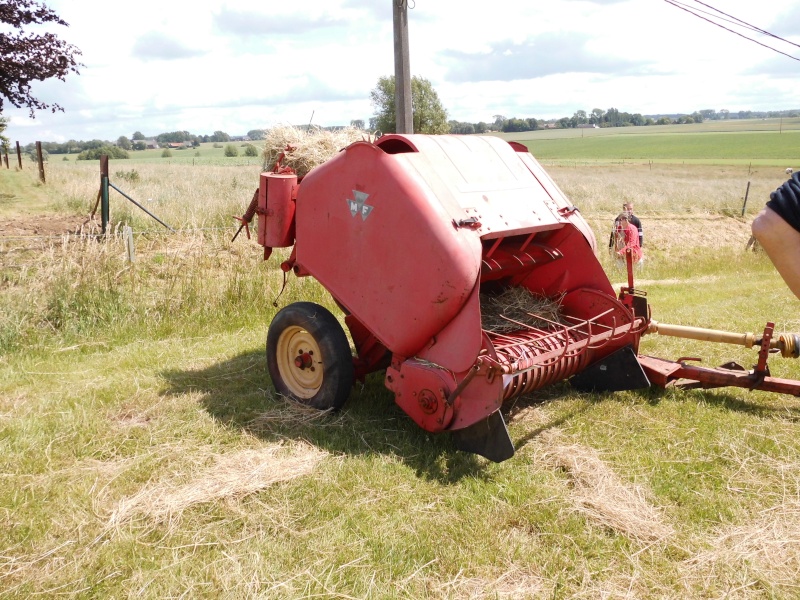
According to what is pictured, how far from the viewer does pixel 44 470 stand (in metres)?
4.30

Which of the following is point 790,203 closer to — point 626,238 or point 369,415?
point 369,415

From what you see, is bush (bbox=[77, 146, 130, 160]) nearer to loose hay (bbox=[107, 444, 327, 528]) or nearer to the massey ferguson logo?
the massey ferguson logo

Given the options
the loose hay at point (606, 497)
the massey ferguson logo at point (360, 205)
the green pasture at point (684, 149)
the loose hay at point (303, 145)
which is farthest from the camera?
the green pasture at point (684, 149)

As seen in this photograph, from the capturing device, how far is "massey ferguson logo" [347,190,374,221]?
15.0 ft

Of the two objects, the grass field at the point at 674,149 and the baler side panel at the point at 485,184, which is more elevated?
the grass field at the point at 674,149

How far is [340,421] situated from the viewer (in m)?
5.00

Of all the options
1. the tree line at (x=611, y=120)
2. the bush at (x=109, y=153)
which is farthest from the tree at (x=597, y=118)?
the bush at (x=109, y=153)

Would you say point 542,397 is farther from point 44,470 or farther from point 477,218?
point 44,470

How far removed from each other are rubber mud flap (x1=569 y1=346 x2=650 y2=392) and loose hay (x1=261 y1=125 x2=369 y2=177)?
2724 millimetres

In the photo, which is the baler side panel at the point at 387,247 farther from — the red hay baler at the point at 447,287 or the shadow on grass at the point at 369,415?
the shadow on grass at the point at 369,415

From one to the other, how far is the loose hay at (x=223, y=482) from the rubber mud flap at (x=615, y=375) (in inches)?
92.7

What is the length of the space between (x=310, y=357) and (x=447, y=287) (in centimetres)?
150

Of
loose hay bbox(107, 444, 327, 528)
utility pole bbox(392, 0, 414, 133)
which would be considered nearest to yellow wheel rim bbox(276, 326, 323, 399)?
loose hay bbox(107, 444, 327, 528)

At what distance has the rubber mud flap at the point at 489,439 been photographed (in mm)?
4211
